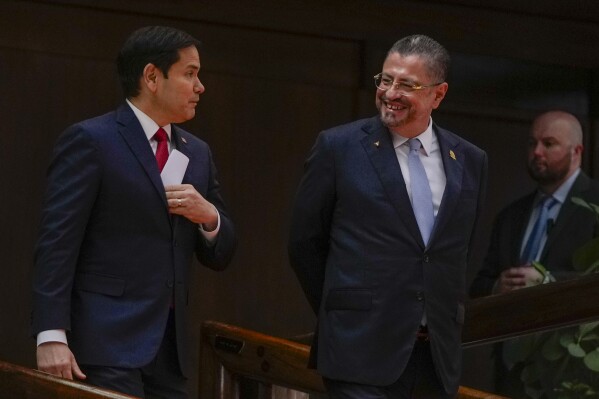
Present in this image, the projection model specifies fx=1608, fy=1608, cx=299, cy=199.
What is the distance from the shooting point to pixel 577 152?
6738 mm

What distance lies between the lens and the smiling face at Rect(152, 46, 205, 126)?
4.07 meters

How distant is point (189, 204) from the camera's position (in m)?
3.99

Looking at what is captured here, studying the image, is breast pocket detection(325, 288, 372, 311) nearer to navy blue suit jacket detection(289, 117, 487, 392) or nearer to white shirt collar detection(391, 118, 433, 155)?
navy blue suit jacket detection(289, 117, 487, 392)

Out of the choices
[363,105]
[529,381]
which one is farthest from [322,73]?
[529,381]

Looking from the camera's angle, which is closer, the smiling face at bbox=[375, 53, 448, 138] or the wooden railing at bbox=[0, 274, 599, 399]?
the smiling face at bbox=[375, 53, 448, 138]

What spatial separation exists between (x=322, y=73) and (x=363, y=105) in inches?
8.8

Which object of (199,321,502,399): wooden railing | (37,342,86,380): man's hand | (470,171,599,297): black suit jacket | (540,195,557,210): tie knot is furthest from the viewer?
(540,195,557,210): tie knot

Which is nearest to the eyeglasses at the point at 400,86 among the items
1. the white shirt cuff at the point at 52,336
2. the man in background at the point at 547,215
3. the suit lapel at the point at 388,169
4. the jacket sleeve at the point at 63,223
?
the suit lapel at the point at 388,169

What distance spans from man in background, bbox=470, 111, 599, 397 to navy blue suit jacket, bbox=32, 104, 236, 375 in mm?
2244

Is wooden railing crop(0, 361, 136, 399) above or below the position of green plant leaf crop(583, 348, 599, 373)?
below

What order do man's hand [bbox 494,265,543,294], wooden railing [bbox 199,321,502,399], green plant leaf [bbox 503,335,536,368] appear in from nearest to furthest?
1. green plant leaf [bbox 503,335,536,368]
2. wooden railing [bbox 199,321,502,399]
3. man's hand [bbox 494,265,543,294]

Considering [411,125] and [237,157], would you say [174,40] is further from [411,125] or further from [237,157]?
[237,157]

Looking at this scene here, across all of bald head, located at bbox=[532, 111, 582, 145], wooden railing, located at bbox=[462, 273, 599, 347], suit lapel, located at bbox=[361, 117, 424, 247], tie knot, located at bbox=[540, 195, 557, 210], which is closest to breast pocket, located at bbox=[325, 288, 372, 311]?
suit lapel, located at bbox=[361, 117, 424, 247]

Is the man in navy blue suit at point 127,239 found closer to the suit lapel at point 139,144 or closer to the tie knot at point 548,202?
the suit lapel at point 139,144
